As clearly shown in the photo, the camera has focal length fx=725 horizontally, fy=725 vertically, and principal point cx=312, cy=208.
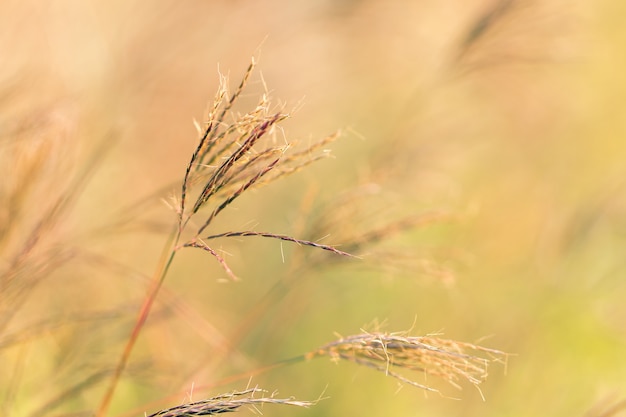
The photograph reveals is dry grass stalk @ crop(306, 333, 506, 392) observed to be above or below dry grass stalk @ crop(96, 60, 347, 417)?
below

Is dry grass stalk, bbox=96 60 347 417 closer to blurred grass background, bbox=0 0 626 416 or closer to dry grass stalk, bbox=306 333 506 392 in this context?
dry grass stalk, bbox=306 333 506 392

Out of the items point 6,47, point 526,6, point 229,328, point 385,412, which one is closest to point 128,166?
point 6,47

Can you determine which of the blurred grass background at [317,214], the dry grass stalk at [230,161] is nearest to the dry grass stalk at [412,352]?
the dry grass stalk at [230,161]

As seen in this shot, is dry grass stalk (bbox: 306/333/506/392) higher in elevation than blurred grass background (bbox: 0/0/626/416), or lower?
lower

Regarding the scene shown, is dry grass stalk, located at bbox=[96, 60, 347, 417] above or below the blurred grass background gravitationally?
below

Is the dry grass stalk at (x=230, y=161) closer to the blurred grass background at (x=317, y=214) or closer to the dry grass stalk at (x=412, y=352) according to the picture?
the dry grass stalk at (x=412, y=352)

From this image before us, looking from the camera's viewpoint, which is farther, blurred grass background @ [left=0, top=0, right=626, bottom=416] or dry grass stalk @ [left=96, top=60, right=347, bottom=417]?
blurred grass background @ [left=0, top=0, right=626, bottom=416]

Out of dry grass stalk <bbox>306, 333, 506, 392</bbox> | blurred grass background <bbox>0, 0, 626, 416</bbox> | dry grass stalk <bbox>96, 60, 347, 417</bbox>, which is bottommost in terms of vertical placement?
dry grass stalk <bbox>306, 333, 506, 392</bbox>

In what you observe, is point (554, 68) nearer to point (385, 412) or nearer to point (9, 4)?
point (385, 412)

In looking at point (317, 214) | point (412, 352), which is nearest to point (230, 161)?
point (412, 352)

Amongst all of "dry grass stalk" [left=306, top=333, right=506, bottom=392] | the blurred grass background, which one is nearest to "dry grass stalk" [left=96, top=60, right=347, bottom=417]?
"dry grass stalk" [left=306, top=333, right=506, bottom=392]
